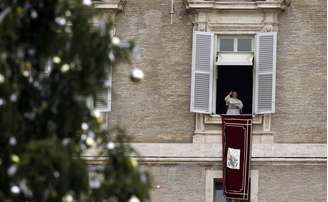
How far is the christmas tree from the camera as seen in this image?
1546 centimetres

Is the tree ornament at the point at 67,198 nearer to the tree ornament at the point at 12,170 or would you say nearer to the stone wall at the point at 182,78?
the tree ornament at the point at 12,170

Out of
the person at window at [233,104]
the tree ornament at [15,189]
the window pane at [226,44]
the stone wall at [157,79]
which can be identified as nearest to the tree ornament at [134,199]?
the tree ornament at [15,189]

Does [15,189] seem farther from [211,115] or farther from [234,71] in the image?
[234,71]

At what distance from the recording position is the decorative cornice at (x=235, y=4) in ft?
99.2

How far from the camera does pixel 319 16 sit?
99.8 ft

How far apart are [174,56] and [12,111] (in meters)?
15.3

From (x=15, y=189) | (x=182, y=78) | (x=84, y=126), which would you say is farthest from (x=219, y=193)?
(x=15, y=189)

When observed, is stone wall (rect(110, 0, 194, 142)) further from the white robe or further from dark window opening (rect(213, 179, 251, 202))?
dark window opening (rect(213, 179, 251, 202))

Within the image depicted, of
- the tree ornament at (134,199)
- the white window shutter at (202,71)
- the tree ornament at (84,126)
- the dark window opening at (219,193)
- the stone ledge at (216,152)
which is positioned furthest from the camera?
the dark window opening at (219,193)

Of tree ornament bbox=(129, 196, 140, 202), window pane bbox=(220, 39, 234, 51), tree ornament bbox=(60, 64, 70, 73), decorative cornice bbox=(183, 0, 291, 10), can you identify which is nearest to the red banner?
window pane bbox=(220, 39, 234, 51)

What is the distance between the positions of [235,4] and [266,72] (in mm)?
1521

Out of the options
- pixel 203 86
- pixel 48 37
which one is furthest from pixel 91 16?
pixel 203 86

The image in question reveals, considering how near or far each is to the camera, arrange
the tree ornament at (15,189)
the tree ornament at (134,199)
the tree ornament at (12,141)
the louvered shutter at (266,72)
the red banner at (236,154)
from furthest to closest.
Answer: the louvered shutter at (266,72) → the red banner at (236,154) → the tree ornament at (134,199) → the tree ornament at (12,141) → the tree ornament at (15,189)

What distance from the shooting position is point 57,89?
1570cm
